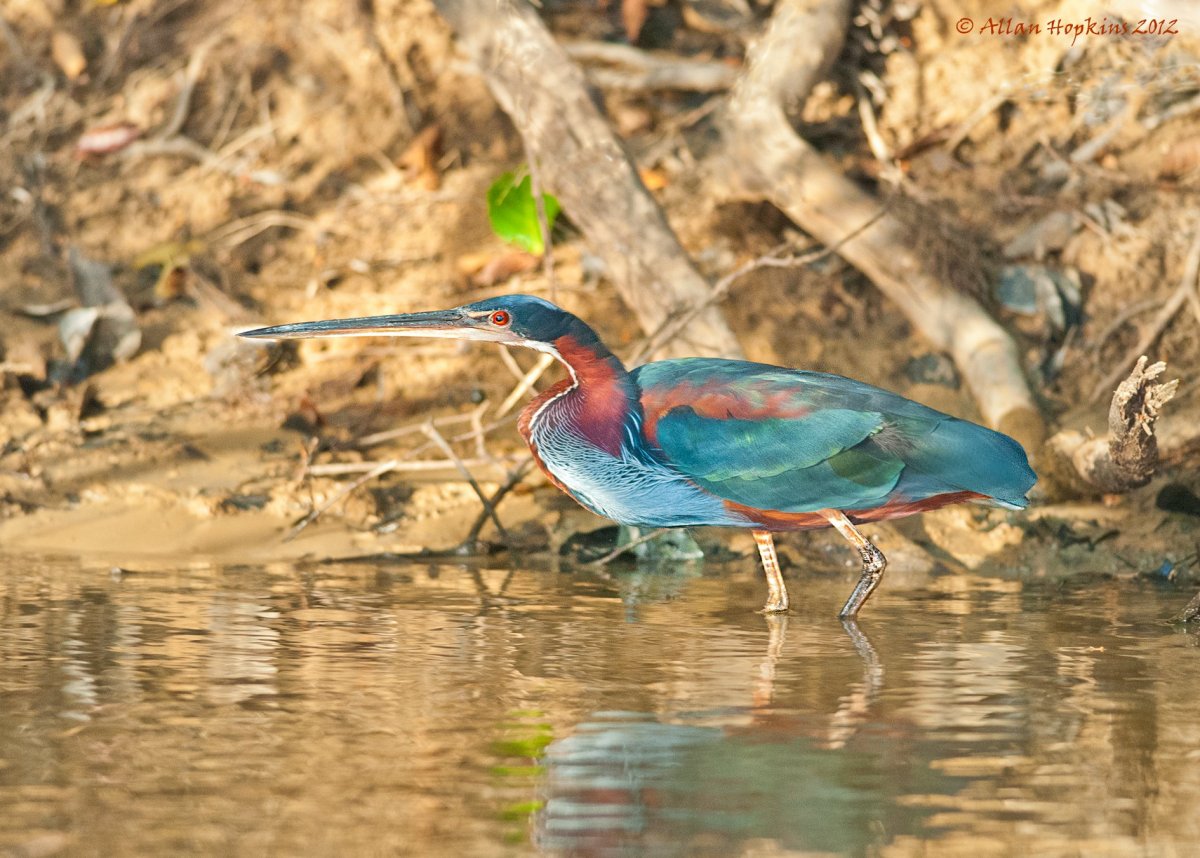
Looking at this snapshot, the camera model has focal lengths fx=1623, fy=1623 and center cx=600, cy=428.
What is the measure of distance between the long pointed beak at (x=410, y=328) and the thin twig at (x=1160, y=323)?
3.64 metres

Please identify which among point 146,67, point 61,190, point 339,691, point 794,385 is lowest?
point 339,691

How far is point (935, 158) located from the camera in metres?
9.48

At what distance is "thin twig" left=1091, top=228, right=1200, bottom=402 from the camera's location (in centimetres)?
798

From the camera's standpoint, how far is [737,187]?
8828 mm

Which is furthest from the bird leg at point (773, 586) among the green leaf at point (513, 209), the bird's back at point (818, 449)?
the green leaf at point (513, 209)

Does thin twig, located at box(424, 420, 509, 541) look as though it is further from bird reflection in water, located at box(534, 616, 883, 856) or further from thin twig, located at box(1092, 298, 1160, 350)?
thin twig, located at box(1092, 298, 1160, 350)

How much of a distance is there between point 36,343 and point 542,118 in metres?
3.02

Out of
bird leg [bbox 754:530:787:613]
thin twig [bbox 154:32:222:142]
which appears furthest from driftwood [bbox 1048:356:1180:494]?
thin twig [bbox 154:32:222:142]

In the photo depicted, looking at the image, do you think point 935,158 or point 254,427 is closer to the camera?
point 254,427

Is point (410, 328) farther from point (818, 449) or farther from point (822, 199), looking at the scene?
point (822, 199)

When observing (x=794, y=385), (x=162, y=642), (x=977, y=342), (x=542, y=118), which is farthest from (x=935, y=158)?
(x=162, y=642)

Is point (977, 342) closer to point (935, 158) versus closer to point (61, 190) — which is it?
point (935, 158)

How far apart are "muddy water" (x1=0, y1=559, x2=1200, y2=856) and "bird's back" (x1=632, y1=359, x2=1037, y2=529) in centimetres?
44

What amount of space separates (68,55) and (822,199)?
17.3 feet
